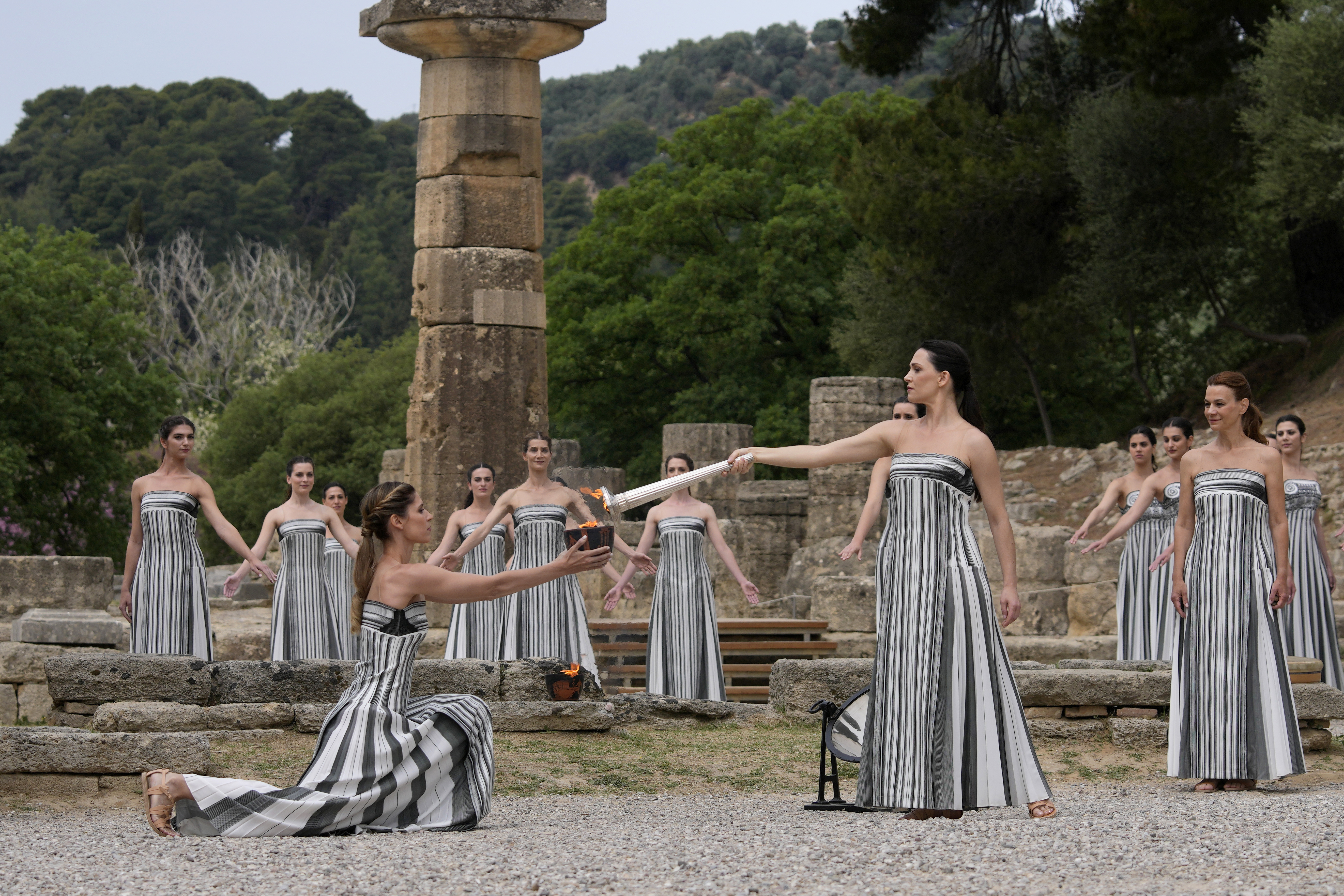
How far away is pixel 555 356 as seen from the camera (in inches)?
1441

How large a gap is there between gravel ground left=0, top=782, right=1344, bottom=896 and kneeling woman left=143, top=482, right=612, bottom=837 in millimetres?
132

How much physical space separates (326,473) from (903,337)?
15.2m

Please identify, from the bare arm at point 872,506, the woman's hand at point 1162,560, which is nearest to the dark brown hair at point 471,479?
the bare arm at point 872,506

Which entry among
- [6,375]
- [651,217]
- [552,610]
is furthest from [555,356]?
[552,610]

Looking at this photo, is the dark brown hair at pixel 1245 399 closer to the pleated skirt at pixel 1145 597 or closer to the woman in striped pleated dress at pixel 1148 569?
the woman in striped pleated dress at pixel 1148 569

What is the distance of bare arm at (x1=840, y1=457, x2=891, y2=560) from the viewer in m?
7.98

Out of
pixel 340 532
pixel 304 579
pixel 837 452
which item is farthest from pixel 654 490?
pixel 304 579

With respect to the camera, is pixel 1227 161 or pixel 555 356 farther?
pixel 555 356

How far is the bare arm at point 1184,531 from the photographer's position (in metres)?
7.71

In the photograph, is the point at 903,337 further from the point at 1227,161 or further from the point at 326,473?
the point at 326,473

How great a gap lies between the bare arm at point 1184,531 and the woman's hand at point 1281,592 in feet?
1.24

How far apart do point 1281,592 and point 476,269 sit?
953cm

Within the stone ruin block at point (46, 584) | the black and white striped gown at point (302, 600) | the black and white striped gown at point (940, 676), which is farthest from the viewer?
the stone ruin block at point (46, 584)

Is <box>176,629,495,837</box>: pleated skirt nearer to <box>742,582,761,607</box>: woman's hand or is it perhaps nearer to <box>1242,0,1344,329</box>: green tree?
<box>742,582,761,607</box>: woman's hand
